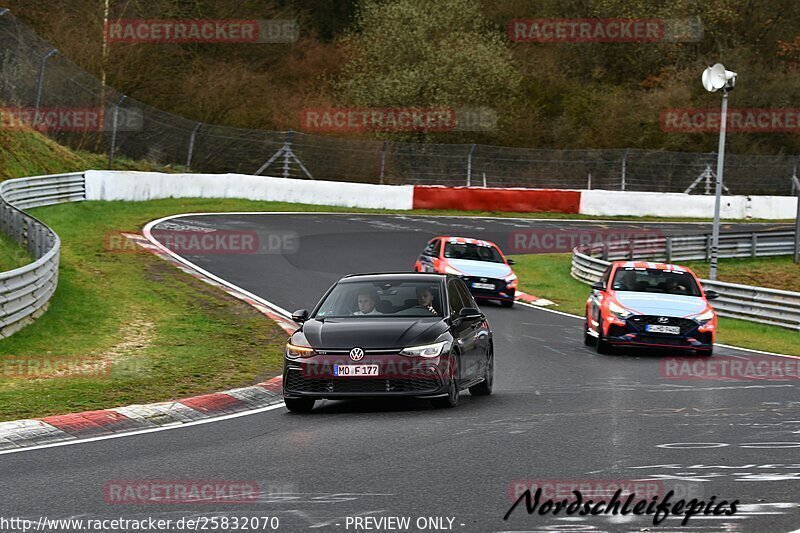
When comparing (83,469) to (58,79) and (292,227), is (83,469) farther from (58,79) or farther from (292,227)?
(58,79)

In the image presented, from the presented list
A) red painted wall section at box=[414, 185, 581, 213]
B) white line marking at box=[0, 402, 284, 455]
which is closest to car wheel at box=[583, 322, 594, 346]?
white line marking at box=[0, 402, 284, 455]

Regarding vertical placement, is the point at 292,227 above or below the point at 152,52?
below

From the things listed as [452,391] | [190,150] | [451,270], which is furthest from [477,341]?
[190,150]

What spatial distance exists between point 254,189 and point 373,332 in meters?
33.1

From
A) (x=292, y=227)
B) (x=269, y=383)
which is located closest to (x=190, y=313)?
(x=269, y=383)

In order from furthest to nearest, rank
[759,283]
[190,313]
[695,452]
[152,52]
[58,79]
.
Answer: [152,52], [58,79], [759,283], [190,313], [695,452]

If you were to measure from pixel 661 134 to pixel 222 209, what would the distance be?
91.1 feet

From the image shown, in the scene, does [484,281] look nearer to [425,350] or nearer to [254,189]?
[425,350]

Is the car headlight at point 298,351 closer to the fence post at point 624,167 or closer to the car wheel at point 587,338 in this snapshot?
the car wheel at point 587,338

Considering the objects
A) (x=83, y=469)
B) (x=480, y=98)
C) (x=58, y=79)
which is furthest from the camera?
(x=480, y=98)

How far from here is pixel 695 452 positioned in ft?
31.2

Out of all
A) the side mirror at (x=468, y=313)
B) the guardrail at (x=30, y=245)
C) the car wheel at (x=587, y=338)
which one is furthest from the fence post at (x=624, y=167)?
the side mirror at (x=468, y=313)

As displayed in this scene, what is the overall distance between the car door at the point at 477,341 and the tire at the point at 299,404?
5.76 ft

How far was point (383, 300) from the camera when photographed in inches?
511
